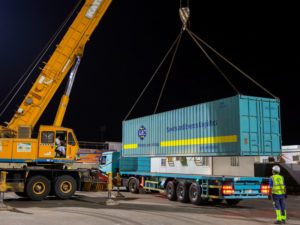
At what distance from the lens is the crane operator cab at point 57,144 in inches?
559

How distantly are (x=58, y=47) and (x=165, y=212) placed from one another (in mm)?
9342

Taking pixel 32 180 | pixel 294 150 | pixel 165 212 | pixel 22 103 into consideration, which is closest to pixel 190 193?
pixel 165 212

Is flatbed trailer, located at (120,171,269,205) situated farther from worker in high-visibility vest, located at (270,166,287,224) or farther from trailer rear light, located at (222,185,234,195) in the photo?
worker in high-visibility vest, located at (270,166,287,224)

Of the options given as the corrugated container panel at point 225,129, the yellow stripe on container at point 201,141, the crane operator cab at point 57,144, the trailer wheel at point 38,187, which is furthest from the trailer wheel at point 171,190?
the trailer wheel at point 38,187

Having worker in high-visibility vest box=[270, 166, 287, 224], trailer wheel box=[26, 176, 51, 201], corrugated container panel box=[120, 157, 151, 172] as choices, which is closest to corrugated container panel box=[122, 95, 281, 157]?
corrugated container panel box=[120, 157, 151, 172]

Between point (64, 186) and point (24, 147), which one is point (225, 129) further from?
point (24, 147)

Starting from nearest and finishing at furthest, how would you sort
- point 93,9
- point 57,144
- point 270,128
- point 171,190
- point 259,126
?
point 259,126 → point 270,128 → point 171,190 → point 57,144 → point 93,9

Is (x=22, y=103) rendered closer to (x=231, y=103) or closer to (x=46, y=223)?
(x=46, y=223)

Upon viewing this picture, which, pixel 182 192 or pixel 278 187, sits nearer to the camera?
pixel 278 187

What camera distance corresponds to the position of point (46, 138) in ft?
46.8

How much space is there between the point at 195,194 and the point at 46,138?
22.2ft

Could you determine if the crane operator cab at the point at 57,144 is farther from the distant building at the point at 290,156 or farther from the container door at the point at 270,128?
the distant building at the point at 290,156

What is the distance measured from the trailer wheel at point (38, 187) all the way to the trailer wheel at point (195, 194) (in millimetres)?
6046

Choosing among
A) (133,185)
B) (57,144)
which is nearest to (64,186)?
(57,144)
